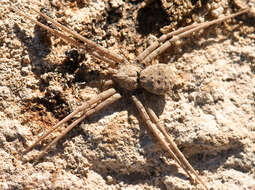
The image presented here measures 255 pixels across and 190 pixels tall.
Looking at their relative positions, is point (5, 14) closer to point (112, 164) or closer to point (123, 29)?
point (123, 29)

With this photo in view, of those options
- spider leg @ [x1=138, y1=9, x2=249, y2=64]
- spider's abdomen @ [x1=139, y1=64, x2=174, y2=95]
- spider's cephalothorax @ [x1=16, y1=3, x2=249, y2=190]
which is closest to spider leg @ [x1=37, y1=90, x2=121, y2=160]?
spider's cephalothorax @ [x1=16, y1=3, x2=249, y2=190]

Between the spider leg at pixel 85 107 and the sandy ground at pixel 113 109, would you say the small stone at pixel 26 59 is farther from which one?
the spider leg at pixel 85 107

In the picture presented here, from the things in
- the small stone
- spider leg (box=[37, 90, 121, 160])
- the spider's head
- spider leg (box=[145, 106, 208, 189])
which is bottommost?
spider leg (box=[145, 106, 208, 189])

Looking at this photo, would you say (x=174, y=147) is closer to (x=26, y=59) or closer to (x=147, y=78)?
(x=147, y=78)

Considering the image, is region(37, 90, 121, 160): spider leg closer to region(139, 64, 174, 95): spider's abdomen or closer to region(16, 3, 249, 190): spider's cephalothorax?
region(16, 3, 249, 190): spider's cephalothorax

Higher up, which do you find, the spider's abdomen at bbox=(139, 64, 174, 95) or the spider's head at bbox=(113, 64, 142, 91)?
the spider's head at bbox=(113, 64, 142, 91)

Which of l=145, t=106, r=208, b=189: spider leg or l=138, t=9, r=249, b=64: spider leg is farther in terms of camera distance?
→ l=138, t=9, r=249, b=64: spider leg
